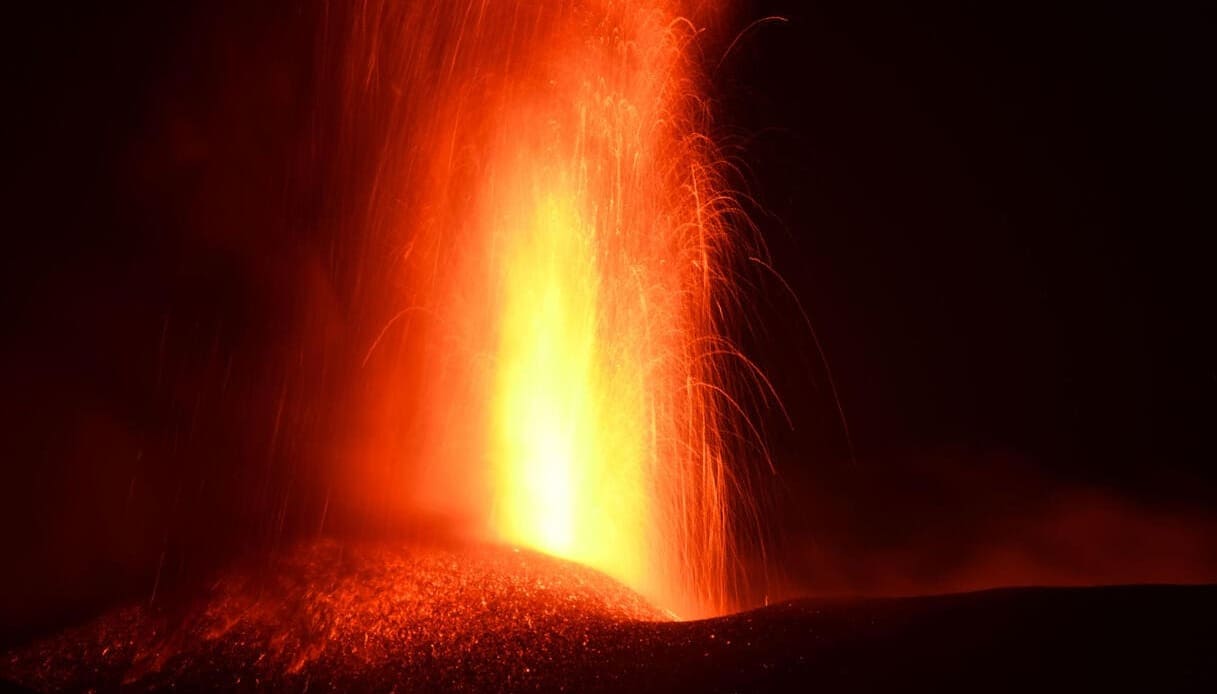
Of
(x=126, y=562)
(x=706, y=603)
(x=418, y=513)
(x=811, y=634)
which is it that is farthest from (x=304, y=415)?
(x=811, y=634)

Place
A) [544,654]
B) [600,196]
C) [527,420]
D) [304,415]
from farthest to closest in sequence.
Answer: [304,415] < [600,196] < [527,420] < [544,654]

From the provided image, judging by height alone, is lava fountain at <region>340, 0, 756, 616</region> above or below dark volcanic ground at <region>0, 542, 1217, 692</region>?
above

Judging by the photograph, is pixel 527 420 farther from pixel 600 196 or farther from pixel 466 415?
pixel 600 196

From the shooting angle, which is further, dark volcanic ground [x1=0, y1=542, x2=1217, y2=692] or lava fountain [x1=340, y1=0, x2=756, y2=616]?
lava fountain [x1=340, y1=0, x2=756, y2=616]

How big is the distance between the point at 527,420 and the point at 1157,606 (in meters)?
10.2

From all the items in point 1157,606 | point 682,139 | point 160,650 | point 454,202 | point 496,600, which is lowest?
point 160,650

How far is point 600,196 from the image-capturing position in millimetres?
16828

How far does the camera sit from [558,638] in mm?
10625

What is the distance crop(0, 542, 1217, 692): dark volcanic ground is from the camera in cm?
779

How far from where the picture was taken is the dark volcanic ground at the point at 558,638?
25.6 feet

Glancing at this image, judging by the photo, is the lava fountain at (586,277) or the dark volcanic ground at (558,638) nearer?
the dark volcanic ground at (558,638)

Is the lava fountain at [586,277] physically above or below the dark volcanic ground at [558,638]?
above

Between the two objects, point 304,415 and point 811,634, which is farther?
point 304,415

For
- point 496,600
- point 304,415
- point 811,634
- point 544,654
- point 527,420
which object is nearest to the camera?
point 811,634
